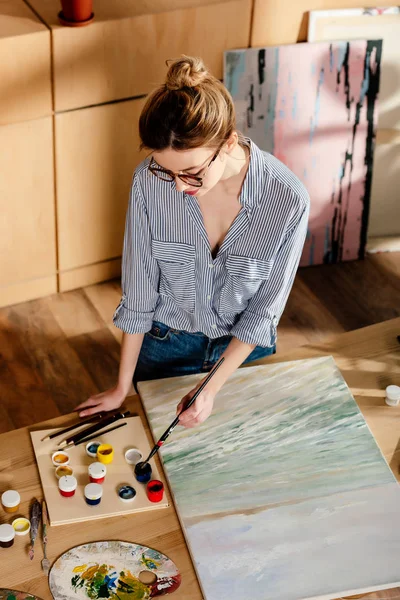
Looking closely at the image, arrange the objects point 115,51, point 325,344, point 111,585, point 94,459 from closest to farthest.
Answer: point 111,585 → point 94,459 → point 325,344 → point 115,51

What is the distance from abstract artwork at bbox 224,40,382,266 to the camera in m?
3.59

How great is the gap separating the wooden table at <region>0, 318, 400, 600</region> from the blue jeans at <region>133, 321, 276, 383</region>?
0.58ft

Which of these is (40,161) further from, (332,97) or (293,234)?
(293,234)

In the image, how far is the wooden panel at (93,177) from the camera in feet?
11.3

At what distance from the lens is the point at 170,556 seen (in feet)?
5.70

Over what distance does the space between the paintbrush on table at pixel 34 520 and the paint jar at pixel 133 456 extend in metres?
0.23

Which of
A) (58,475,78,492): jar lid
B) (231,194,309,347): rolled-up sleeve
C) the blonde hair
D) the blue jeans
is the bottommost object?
the blue jeans

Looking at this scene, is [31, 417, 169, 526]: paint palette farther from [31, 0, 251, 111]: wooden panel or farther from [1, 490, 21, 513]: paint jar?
[31, 0, 251, 111]: wooden panel

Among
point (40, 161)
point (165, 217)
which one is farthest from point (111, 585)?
point (40, 161)

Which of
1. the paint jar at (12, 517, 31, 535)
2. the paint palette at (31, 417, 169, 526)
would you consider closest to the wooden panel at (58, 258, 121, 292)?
the paint palette at (31, 417, 169, 526)

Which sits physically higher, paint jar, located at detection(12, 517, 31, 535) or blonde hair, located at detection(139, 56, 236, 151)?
blonde hair, located at detection(139, 56, 236, 151)

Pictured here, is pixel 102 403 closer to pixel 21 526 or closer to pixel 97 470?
pixel 97 470

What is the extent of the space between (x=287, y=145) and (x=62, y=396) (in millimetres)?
1498

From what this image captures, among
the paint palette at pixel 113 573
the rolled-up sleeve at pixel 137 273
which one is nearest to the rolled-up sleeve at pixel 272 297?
the rolled-up sleeve at pixel 137 273
